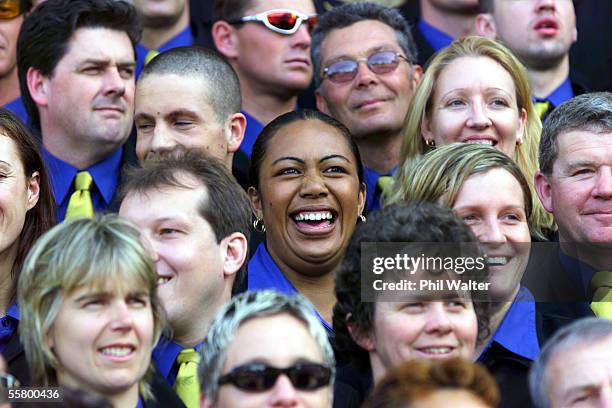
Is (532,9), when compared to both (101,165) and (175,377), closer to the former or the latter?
(101,165)

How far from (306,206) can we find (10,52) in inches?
86.3

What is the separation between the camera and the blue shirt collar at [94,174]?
7.53 meters

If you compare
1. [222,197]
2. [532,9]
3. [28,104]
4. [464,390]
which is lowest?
[464,390]

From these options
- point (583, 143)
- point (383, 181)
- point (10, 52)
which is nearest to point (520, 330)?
point (583, 143)

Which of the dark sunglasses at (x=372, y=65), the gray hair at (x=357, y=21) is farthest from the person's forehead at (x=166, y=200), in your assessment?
the gray hair at (x=357, y=21)

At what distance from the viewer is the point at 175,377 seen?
245 inches

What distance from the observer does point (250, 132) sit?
329 inches

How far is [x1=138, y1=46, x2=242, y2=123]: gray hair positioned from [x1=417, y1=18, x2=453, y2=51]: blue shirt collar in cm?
162

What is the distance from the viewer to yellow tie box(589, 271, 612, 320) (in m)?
6.52

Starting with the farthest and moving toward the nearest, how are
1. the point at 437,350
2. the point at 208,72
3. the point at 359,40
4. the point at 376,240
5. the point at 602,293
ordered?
the point at 359,40 < the point at 208,72 < the point at 602,293 < the point at 376,240 < the point at 437,350

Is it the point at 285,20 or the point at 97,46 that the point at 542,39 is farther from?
the point at 97,46

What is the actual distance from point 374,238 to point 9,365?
1519 millimetres

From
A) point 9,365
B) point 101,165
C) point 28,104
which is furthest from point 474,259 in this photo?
point 28,104

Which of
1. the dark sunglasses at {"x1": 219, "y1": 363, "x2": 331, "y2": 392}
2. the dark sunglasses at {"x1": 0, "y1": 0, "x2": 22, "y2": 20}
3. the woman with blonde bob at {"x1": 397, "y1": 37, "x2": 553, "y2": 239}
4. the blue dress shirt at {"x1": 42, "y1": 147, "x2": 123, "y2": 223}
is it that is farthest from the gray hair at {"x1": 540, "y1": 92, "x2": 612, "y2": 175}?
the dark sunglasses at {"x1": 0, "y1": 0, "x2": 22, "y2": 20}
